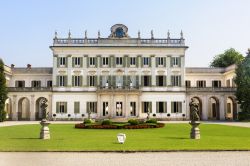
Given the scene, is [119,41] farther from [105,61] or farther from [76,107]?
[76,107]

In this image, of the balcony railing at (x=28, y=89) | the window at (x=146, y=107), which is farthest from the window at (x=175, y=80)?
the balcony railing at (x=28, y=89)

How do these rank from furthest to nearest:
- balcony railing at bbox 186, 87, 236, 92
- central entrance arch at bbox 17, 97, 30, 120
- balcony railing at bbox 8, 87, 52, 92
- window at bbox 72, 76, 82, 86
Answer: central entrance arch at bbox 17, 97, 30, 120 → balcony railing at bbox 186, 87, 236, 92 → balcony railing at bbox 8, 87, 52, 92 → window at bbox 72, 76, 82, 86

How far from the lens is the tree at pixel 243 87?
6138cm

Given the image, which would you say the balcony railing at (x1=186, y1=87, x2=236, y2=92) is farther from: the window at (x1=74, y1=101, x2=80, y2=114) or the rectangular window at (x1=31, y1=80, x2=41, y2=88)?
the rectangular window at (x1=31, y1=80, x2=41, y2=88)

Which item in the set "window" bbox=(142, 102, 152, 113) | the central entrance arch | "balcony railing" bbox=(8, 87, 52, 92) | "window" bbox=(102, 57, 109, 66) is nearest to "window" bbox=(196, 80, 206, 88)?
"window" bbox=(142, 102, 152, 113)

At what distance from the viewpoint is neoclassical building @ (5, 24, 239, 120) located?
65.6 meters

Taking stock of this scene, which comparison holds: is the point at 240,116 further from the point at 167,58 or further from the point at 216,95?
the point at 167,58

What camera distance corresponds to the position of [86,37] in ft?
221
